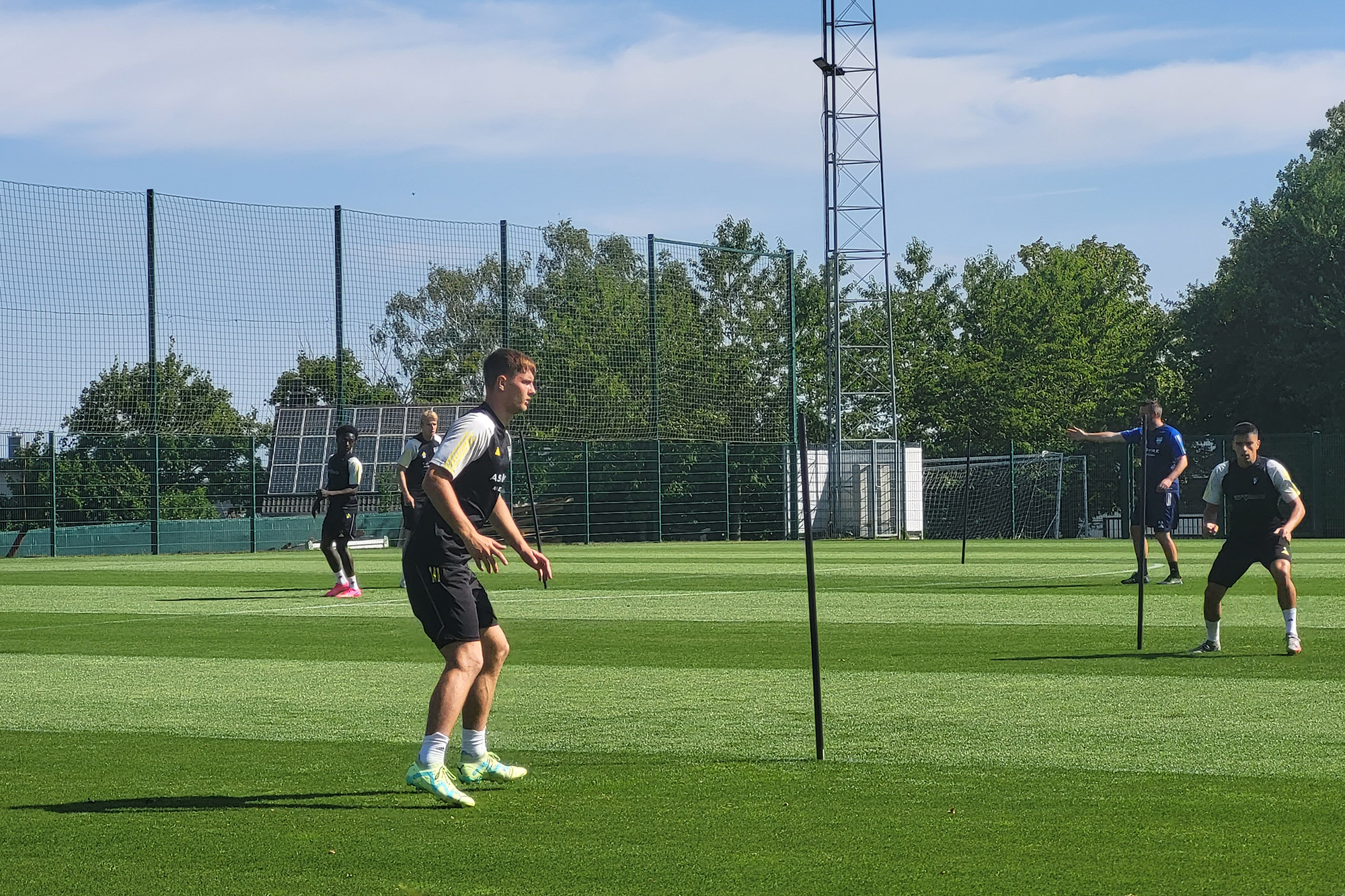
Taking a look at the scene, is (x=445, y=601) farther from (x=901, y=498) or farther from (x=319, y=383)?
(x=901, y=498)

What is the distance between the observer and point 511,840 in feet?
20.1

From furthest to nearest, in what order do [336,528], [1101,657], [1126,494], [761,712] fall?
[1126,494] → [336,528] → [1101,657] → [761,712]

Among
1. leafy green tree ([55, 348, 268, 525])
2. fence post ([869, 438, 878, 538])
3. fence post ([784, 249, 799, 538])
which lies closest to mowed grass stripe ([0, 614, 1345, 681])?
leafy green tree ([55, 348, 268, 525])

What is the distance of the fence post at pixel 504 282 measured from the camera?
40.1 metres

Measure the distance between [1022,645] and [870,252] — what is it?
108 feet

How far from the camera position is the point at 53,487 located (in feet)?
110

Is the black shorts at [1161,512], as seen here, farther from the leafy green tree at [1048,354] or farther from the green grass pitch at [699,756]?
the leafy green tree at [1048,354]

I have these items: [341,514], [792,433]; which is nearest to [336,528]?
[341,514]

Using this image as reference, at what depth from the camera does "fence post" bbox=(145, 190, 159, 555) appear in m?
34.4

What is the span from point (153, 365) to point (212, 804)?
94.8 feet

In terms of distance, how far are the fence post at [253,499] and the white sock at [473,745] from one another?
29508 millimetres

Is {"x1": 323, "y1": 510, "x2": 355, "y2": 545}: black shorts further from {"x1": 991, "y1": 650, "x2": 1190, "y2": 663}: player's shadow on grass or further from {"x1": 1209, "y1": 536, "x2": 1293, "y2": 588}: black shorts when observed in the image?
{"x1": 1209, "y1": 536, "x2": 1293, "y2": 588}: black shorts

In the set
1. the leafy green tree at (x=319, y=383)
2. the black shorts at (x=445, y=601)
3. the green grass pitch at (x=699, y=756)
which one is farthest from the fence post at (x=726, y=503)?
the black shorts at (x=445, y=601)

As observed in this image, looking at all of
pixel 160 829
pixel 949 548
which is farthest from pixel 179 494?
pixel 160 829
